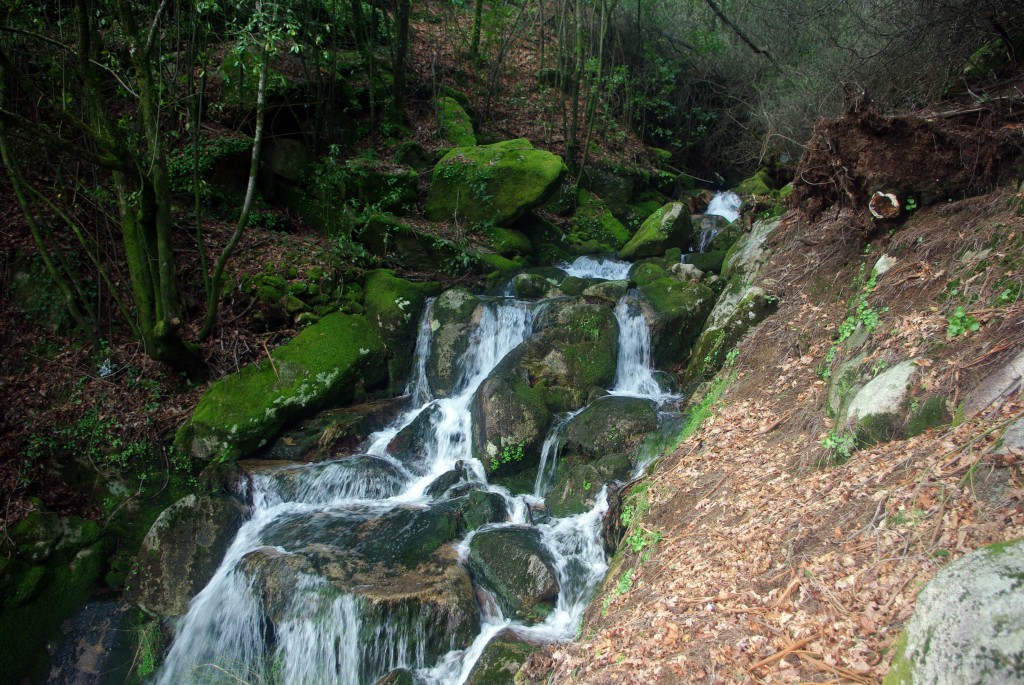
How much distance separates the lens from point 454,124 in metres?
14.1

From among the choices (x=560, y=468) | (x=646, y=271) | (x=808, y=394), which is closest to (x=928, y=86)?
(x=808, y=394)

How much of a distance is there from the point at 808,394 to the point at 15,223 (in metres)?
10.7

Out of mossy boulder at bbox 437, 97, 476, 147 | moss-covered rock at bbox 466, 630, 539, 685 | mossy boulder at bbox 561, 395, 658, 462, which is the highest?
mossy boulder at bbox 437, 97, 476, 147

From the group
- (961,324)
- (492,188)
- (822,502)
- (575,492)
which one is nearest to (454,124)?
(492,188)

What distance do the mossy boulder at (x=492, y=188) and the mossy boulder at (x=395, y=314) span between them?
7.89 feet

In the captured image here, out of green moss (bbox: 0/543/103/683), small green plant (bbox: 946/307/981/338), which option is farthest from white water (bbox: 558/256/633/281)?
green moss (bbox: 0/543/103/683)

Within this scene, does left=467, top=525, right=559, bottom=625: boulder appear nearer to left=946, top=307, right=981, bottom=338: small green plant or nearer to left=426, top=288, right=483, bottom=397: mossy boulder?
left=426, top=288, right=483, bottom=397: mossy boulder

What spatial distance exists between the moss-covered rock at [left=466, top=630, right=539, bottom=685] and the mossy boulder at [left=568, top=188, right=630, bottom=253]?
29.8ft

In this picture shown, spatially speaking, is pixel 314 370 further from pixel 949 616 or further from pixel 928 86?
pixel 928 86

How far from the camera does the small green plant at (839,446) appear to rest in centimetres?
409

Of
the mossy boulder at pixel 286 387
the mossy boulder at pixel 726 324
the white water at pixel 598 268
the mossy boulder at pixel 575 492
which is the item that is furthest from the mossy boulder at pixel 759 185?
the mossy boulder at pixel 286 387

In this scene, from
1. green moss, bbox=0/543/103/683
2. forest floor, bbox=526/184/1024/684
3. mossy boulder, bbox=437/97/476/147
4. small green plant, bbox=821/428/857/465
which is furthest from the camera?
mossy boulder, bbox=437/97/476/147

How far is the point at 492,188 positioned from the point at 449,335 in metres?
3.89

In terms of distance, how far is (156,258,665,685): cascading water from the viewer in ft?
17.6
